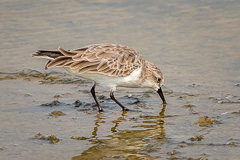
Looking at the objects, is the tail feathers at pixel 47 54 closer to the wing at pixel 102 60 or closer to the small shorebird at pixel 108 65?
the small shorebird at pixel 108 65

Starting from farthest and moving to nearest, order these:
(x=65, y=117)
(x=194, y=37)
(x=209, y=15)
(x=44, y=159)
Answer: (x=209, y=15) < (x=194, y=37) < (x=65, y=117) < (x=44, y=159)

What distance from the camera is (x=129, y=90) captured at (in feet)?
32.3

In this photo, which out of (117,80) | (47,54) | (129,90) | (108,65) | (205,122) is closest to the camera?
(205,122)

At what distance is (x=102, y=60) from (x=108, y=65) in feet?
0.48

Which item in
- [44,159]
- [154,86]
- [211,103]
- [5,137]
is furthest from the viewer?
[154,86]

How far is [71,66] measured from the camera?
829cm

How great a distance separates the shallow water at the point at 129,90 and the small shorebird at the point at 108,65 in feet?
1.29

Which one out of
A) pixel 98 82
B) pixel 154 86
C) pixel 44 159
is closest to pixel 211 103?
pixel 154 86

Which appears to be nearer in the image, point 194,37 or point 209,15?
point 194,37

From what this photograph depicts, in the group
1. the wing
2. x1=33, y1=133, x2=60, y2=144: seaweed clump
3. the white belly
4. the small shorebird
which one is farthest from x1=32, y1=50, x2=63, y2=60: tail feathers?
x1=33, y1=133, x2=60, y2=144: seaweed clump

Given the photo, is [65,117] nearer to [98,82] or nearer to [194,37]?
[98,82]

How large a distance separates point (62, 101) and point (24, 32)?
16.5 feet

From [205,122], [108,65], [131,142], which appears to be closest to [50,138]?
[131,142]

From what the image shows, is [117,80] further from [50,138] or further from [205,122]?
[50,138]
